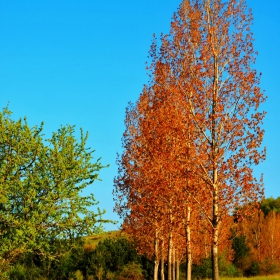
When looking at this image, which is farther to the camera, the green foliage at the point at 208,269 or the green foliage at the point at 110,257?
the green foliage at the point at 110,257

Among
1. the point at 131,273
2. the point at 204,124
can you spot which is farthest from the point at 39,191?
the point at 131,273

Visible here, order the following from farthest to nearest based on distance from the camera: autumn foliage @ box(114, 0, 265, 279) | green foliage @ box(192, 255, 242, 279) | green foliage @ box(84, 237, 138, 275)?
green foliage @ box(84, 237, 138, 275)
green foliage @ box(192, 255, 242, 279)
autumn foliage @ box(114, 0, 265, 279)

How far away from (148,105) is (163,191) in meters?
12.8

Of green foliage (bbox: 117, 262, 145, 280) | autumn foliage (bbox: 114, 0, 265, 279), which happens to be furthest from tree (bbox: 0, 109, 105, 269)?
green foliage (bbox: 117, 262, 145, 280)

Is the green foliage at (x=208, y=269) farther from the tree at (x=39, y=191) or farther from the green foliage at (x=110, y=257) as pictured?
the tree at (x=39, y=191)

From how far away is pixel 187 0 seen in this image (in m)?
24.4

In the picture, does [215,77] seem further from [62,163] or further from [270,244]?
[270,244]

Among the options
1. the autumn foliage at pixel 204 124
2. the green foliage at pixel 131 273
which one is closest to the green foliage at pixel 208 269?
the green foliage at pixel 131 273

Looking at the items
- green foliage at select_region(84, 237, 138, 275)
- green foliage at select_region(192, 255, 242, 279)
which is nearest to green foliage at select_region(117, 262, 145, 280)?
green foliage at select_region(84, 237, 138, 275)

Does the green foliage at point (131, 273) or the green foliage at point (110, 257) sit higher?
the green foliage at point (110, 257)

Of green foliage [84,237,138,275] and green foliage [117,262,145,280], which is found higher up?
green foliage [84,237,138,275]

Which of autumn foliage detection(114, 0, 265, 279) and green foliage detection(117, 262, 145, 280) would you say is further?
green foliage detection(117, 262, 145, 280)

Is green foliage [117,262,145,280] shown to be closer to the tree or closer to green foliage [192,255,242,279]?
green foliage [192,255,242,279]

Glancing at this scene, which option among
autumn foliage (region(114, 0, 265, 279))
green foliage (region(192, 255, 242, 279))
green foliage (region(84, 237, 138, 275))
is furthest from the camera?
green foliage (region(84, 237, 138, 275))
